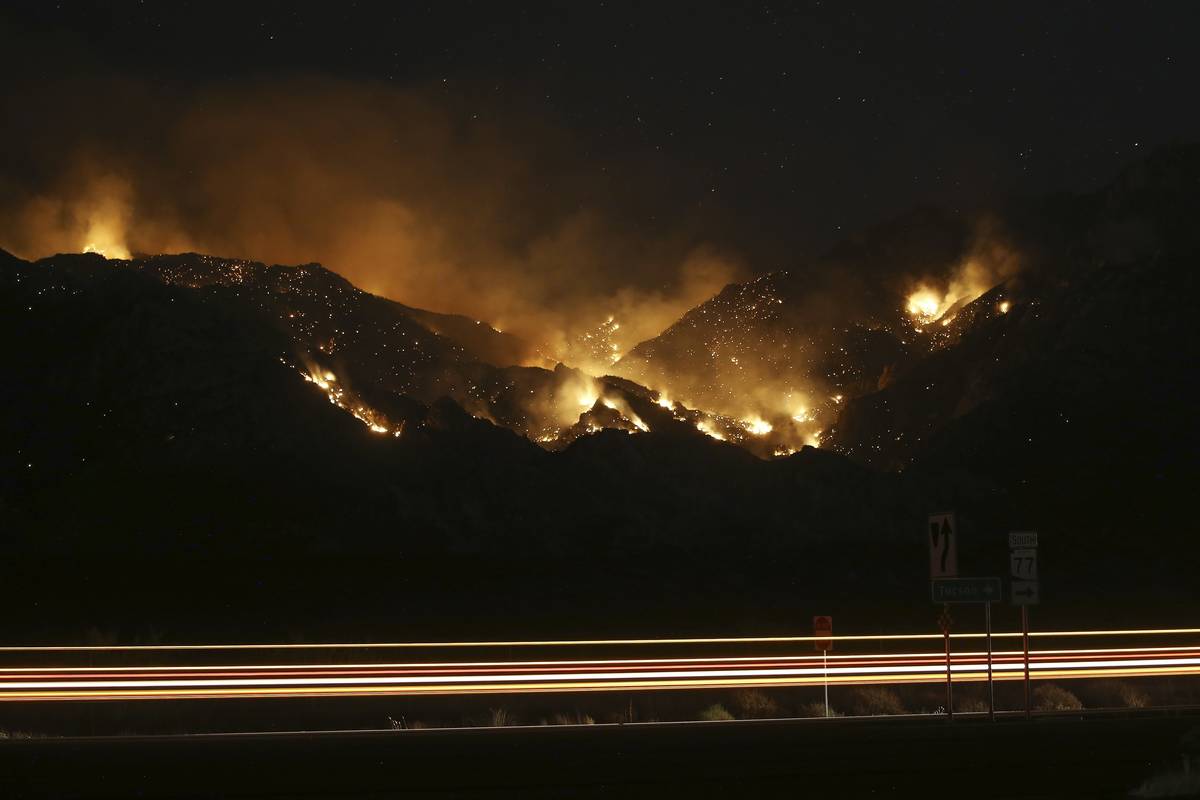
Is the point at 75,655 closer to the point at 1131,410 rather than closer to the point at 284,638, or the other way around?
the point at 284,638

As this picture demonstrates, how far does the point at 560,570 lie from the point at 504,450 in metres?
14.4

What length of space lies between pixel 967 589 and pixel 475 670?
956 cm

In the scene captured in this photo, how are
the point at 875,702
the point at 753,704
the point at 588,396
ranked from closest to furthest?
the point at 753,704 < the point at 875,702 < the point at 588,396

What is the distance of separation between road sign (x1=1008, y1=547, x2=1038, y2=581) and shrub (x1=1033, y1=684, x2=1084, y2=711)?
4.72m

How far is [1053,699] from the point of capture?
90.9ft

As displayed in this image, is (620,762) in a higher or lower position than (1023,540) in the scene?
lower

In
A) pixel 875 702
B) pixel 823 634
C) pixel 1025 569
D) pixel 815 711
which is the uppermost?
pixel 1025 569

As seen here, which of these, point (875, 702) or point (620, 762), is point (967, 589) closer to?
point (875, 702)

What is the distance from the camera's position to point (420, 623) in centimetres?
5791

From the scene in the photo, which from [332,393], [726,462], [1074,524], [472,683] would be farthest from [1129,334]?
[472,683]

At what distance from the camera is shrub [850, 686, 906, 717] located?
27.2m

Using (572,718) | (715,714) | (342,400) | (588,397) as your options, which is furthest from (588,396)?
(572,718)

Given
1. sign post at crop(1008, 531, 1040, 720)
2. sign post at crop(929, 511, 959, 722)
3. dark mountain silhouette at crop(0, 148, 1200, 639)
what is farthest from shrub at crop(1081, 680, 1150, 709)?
dark mountain silhouette at crop(0, 148, 1200, 639)

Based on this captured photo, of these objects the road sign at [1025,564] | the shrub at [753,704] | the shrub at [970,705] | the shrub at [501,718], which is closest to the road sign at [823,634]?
the shrub at [753,704]
